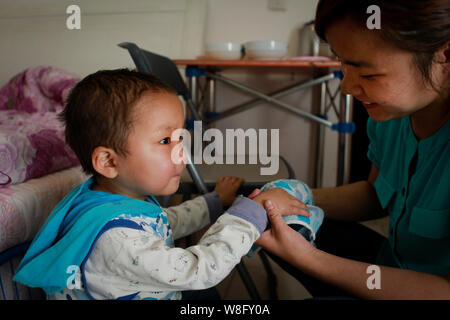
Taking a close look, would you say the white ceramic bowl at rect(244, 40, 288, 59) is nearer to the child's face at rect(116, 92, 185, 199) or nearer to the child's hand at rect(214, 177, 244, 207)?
the child's hand at rect(214, 177, 244, 207)

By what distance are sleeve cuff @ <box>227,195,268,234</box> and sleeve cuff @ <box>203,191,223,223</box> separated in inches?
10.1

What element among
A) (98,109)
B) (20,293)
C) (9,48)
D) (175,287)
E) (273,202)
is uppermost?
(9,48)

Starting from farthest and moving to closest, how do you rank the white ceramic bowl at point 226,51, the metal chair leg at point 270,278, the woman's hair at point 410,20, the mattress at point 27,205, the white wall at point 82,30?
1. the white ceramic bowl at point 226,51
2. the metal chair leg at point 270,278
3. the mattress at point 27,205
4. the white wall at point 82,30
5. the woman's hair at point 410,20

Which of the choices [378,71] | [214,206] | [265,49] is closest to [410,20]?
[378,71]

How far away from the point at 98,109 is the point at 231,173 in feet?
1.45

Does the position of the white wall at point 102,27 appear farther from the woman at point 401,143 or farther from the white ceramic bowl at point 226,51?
the white ceramic bowl at point 226,51

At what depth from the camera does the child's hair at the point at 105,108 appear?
1.81ft

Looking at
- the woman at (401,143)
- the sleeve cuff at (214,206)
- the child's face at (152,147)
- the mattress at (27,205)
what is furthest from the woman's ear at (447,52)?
the mattress at (27,205)

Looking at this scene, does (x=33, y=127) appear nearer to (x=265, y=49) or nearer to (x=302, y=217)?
(x=302, y=217)

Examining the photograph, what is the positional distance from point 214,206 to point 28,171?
1.56 ft

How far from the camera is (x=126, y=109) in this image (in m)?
0.55

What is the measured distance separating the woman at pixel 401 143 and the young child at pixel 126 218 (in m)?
0.09

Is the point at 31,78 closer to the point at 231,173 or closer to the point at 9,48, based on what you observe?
the point at 9,48

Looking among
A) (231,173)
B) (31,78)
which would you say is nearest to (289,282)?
(231,173)
